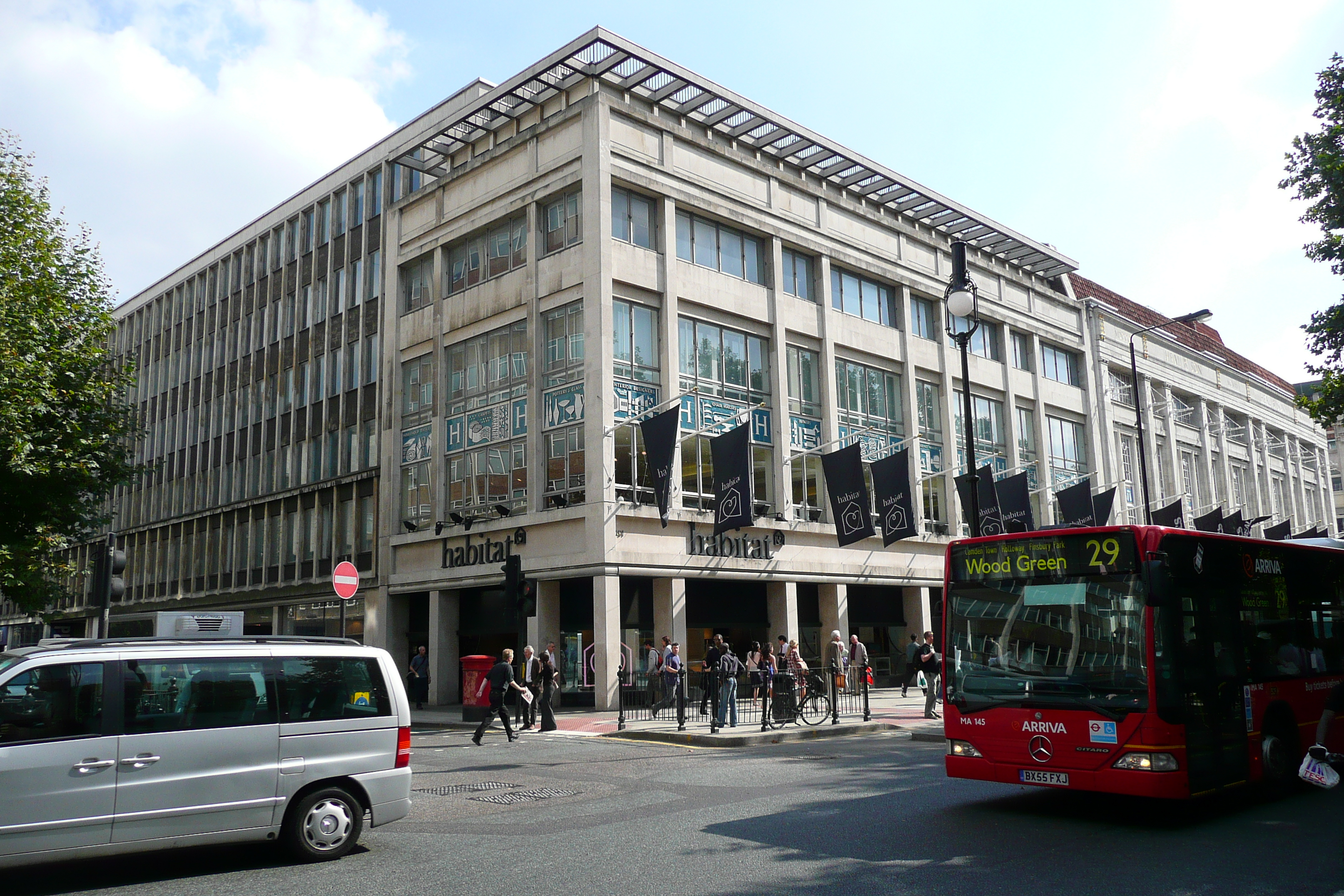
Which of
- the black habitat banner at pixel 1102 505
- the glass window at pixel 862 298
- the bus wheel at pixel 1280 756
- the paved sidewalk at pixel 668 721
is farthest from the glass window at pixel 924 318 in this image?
→ the bus wheel at pixel 1280 756

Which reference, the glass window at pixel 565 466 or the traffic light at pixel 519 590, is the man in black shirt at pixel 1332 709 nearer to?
the traffic light at pixel 519 590

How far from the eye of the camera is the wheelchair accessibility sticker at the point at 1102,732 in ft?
28.7

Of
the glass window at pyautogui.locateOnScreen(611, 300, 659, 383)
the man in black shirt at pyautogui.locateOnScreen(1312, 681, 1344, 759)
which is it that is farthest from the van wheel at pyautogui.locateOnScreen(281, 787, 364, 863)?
the glass window at pyautogui.locateOnScreen(611, 300, 659, 383)

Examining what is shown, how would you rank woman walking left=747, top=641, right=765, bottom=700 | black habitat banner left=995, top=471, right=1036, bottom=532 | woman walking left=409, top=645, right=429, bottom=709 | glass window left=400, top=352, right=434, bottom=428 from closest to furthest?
woman walking left=747, top=641, right=765, bottom=700, woman walking left=409, top=645, right=429, bottom=709, black habitat banner left=995, top=471, right=1036, bottom=532, glass window left=400, top=352, right=434, bottom=428

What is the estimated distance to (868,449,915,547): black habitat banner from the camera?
2875 centimetres

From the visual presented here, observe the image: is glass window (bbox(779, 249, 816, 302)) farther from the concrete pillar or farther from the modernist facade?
the concrete pillar

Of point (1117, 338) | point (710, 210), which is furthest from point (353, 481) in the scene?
point (1117, 338)

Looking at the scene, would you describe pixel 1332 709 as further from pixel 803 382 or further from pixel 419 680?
pixel 803 382

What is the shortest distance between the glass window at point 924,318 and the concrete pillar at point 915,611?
9416 mm

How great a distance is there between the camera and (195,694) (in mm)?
7711

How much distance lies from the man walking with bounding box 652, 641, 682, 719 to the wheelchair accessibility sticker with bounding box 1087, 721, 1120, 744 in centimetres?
1312

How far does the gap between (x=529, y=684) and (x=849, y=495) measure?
11.0m

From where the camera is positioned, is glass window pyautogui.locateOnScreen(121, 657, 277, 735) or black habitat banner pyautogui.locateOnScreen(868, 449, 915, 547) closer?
glass window pyautogui.locateOnScreen(121, 657, 277, 735)

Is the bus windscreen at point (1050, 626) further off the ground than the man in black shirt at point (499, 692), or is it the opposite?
the bus windscreen at point (1050, 626)
